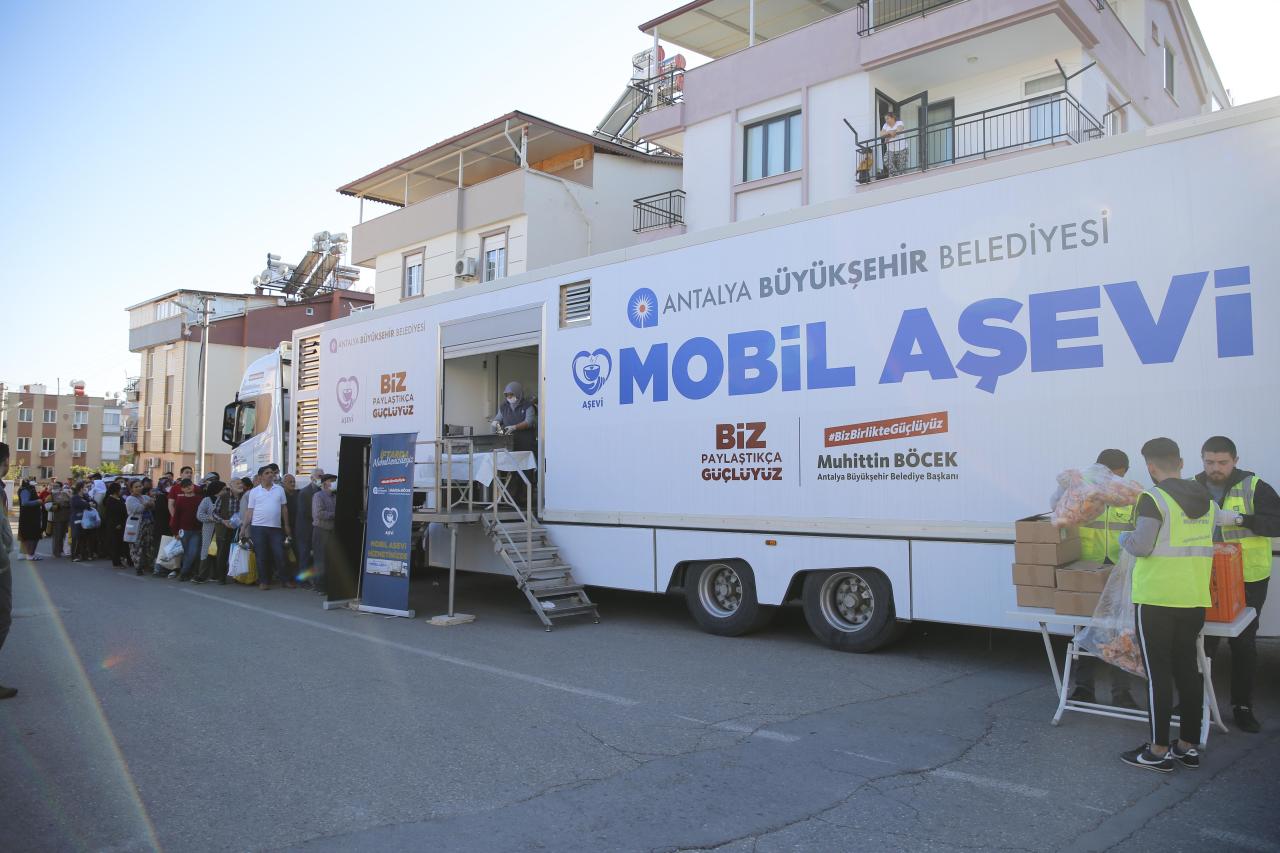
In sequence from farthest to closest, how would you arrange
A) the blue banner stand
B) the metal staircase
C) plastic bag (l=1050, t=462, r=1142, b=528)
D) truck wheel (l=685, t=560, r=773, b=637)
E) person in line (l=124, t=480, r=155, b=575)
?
person in line (l=124, t=480, r=155, b=575), the blue banner stand, the metal staircase, truck wheel (l=685, t=560, r=773, b=637), plastic bag (l=1050, t=462, r=1142, b=528)

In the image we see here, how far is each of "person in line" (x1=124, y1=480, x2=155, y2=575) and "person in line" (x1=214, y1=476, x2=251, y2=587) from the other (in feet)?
7.82

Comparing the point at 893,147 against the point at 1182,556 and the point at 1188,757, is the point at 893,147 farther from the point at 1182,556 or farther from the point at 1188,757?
the point at 1188,757

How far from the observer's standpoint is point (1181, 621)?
15.8ft

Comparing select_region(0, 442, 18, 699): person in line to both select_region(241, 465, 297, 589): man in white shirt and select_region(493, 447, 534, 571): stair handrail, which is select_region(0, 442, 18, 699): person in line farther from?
select_region(241, 465, 297, 589): man in white shirt

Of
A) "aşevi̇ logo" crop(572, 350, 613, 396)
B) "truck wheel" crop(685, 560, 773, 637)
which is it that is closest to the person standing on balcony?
"aşevi̇ logo" crop(572, 350, 613, 396)

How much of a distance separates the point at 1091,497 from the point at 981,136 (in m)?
13.1

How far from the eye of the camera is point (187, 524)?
14.3 metres

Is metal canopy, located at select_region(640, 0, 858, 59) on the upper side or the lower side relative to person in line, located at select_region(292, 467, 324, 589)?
upper

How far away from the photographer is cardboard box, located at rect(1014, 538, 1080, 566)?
573cm

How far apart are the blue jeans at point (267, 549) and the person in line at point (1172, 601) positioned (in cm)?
1132

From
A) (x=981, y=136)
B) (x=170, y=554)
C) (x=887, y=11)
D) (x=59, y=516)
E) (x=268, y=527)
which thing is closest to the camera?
(x=268, y=527)

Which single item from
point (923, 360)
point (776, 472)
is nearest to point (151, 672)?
point (776, 472)

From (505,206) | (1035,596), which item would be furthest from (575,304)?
(505,206)

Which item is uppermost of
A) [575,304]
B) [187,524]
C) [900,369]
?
[575,304]
